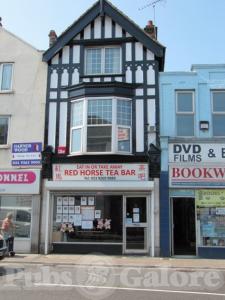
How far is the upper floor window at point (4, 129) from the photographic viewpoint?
18.1 m

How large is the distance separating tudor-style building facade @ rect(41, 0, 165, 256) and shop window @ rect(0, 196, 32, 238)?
2.76ft

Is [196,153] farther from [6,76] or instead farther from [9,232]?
[6,76]

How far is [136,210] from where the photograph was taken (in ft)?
54.2

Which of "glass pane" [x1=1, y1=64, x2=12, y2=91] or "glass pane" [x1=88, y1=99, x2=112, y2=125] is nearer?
"glass pane" [x1=88, y1=99, x2=112, y2=125]

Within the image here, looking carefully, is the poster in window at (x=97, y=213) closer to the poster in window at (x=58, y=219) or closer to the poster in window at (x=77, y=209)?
the poster in window at (x=77, y=209)

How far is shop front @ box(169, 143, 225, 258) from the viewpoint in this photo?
15898 millimetres

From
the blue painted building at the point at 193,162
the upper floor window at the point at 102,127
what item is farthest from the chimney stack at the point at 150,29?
the upper floor window at the point at 102,127

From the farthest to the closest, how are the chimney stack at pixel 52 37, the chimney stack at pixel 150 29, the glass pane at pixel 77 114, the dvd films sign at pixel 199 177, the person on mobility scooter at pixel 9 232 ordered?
the chimney stack at pixel 52 37, the chimney stack at pixel 150 29, the glass pane at pixel 77 114, the dvd films sign at pixel 199 177, the person on mobility scooter at pixel 9 232

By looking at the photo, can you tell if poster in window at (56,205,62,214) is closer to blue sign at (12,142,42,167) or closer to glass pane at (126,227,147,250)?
blue sign at (12,142,42,167)

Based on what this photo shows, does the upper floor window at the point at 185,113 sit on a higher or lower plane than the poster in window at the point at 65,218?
higher

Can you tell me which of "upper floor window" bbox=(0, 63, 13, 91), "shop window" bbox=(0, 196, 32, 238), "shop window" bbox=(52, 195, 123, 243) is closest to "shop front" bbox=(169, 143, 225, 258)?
"shop window" bbox=(52, 195, 123, 243)

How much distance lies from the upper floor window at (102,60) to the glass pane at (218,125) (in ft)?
14.7

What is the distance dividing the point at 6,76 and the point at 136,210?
8.31 metres

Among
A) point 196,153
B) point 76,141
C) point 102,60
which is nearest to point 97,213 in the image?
point 76,141
